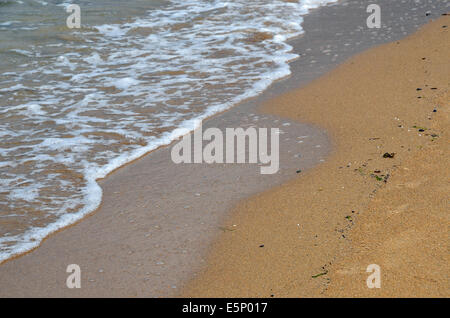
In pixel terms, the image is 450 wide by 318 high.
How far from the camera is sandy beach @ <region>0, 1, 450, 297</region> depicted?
111 inches

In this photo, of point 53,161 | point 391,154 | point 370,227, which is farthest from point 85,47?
point 370,227

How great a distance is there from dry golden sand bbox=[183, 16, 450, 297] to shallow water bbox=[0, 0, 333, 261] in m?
1.20

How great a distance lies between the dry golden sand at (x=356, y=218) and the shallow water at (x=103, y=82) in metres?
1.20

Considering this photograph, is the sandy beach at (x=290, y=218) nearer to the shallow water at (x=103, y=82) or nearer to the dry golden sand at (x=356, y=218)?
the dry golden sand at (x=356, y=218)

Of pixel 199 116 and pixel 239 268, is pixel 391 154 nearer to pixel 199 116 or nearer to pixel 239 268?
pixel 239 268

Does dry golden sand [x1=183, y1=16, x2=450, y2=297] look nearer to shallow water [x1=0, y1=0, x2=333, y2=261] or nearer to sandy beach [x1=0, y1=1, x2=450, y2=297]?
sandy beach [x1=0, y1=1, x2=450, y2=297]

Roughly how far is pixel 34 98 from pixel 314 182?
3.49 meters

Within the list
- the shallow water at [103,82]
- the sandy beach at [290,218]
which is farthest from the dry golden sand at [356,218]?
the shallow water at [103,82]

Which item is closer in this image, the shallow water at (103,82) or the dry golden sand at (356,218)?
the dry golden sand at (356,218)

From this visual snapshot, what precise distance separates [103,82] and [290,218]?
3691 mm

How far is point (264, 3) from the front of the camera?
1027 centimetres

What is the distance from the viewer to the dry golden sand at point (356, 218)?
2.73 metres

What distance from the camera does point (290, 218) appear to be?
3371 mm

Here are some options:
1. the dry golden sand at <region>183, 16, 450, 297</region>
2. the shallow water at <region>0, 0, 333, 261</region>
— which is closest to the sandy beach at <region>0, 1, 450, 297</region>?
the dry golden sand at <region>183, 16, 450, 297</region>
